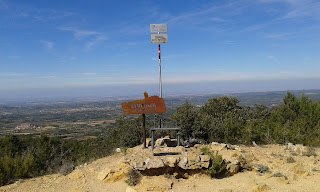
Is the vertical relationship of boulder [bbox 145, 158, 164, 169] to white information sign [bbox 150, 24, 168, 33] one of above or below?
below

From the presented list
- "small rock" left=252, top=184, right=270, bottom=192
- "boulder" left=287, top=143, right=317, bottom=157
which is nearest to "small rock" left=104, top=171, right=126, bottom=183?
"small rock" left=252, top=184, right=270, bottom=192

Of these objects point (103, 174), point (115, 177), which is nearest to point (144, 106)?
point (115, 177)

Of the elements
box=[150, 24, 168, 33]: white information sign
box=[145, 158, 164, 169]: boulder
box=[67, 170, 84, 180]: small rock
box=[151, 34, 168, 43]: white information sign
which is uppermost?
box=[150, 24, 168, 33]: white information sign

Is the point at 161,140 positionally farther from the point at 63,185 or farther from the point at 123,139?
the point at 123,139

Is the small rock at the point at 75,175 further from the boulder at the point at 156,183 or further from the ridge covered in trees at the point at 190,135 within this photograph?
the boulder at the point at 156,183

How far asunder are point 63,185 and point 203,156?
5445mm

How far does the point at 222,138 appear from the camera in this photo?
512 inches

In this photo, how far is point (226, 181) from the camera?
745cm

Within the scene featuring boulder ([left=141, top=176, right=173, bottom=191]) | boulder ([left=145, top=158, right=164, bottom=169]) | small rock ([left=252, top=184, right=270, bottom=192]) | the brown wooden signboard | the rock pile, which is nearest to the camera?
small rock ([left=252, top=184, right=270, bottom=192])

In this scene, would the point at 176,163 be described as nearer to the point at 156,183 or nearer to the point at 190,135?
the point at 156,183

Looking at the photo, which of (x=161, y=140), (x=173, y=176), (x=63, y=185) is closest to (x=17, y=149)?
(x=63, y=185)

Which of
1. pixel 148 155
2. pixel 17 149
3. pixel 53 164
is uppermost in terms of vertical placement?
pixel 148 155

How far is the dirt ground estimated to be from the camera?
6758 mm

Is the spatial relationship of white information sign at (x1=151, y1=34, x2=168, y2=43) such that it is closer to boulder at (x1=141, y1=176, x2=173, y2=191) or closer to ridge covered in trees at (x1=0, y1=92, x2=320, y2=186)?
ridge covered in trees at (x1=0, y1=92, x2=320, y2=186)
